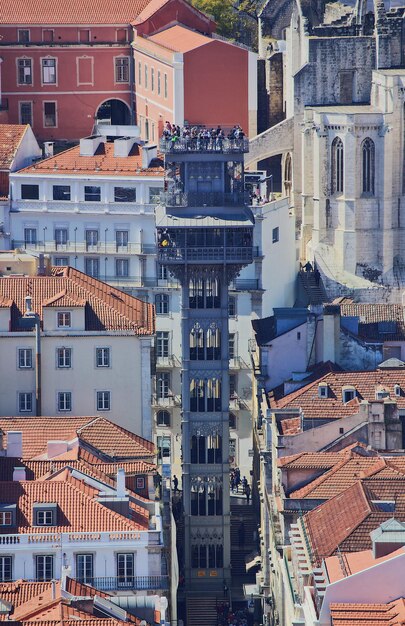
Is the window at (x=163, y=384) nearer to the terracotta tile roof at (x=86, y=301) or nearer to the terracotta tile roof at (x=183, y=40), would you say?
the terracotta tile roof at (x=86, y=301)

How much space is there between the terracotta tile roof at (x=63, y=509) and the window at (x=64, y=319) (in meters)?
24.4

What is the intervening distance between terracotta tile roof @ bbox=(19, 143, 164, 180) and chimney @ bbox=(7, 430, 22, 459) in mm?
46685

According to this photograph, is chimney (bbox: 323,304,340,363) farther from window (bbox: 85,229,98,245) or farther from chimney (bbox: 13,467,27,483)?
chimney (bbox: 13,467,27,483)

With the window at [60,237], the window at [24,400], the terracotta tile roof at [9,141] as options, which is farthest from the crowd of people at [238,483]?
the terracotta tile roof at [9,141]

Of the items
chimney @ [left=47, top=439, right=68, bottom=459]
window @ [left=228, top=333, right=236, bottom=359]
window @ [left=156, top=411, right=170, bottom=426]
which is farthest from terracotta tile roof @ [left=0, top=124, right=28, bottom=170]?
chimney @ [left=47, top=439, right=68, bottom=459]

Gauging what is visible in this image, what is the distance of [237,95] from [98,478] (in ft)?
235

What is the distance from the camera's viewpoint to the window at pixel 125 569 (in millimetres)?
120312

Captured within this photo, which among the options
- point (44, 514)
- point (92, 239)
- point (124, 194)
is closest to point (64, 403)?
point (44, 514)

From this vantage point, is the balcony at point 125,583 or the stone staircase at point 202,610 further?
the stone staircase at point 202,610

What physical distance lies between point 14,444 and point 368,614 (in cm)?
2438

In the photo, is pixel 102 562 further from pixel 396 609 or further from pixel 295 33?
pixel 295 33

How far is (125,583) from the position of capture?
395ft

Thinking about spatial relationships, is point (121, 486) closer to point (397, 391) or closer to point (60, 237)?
point (397, 391)

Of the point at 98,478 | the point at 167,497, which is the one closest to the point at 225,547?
the point at 167,497
